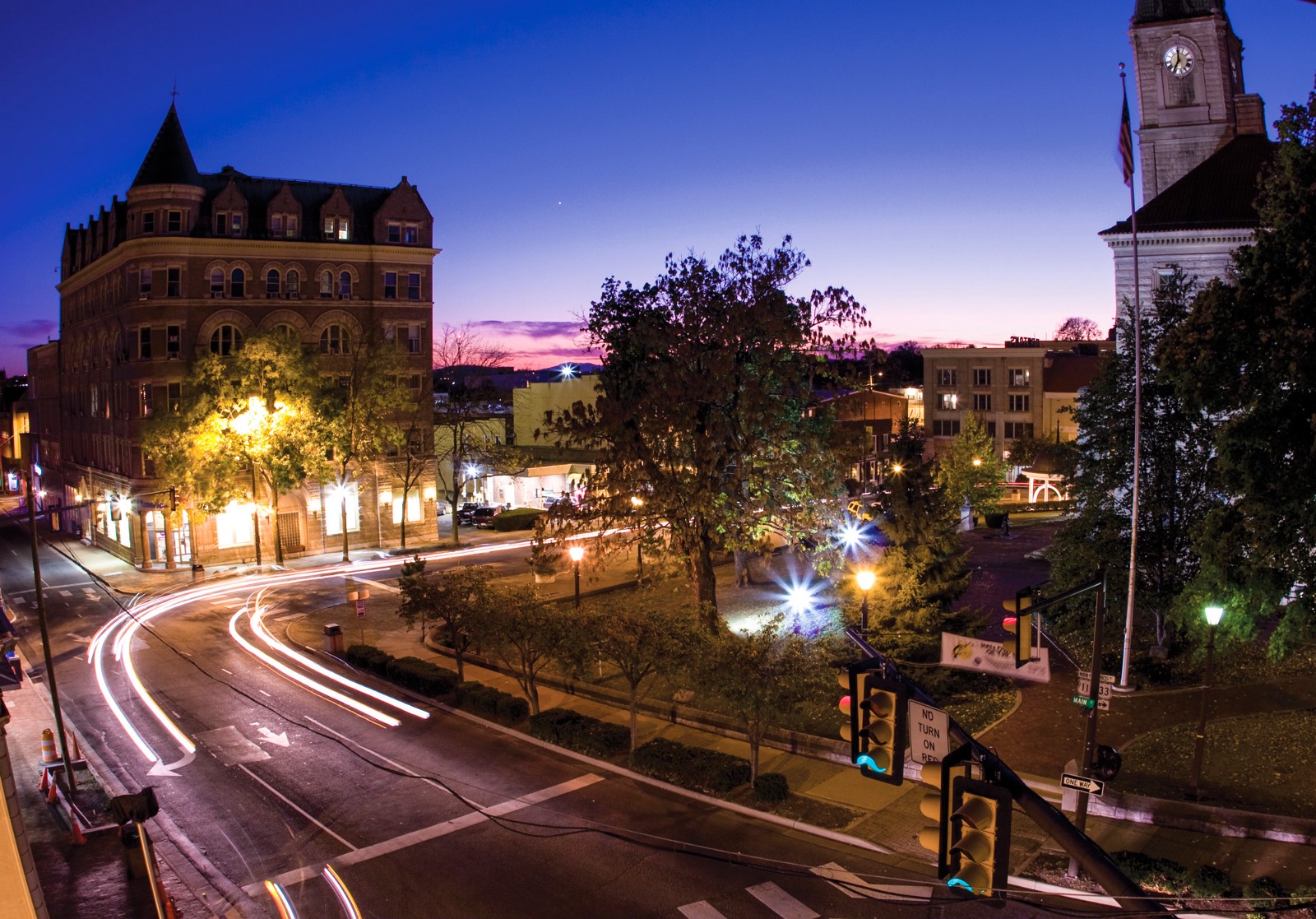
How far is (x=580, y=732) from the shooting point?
78.0 ft

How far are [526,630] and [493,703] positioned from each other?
2.56 meters

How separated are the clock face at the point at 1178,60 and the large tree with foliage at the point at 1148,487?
21844 mm

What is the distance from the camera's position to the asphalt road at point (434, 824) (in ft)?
53.4

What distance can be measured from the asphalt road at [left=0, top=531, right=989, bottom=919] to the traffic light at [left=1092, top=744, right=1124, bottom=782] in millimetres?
3525

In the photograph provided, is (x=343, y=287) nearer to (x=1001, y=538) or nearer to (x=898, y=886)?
(x=1001, y=538)

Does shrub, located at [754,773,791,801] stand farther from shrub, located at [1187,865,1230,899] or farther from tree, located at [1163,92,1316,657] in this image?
tree, located at [1163,92,1316,657]

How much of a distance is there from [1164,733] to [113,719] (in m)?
27.3

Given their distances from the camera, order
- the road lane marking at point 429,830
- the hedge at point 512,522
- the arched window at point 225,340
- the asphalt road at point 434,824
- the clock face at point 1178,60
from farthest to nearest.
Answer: the hedge at point 512,522, the arched window at point 225,340, the clock face at point 1178,60, the road lane marking at point 429,830, the asphalt road at point 434,824

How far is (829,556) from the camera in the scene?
29875 mm

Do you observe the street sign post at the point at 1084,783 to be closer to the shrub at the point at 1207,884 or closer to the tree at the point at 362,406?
the shrub at the point at 1207,884

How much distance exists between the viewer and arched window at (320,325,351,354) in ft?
184

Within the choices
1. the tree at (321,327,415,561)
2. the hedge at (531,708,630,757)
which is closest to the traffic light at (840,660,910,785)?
the hedge at (531,708,630,757)

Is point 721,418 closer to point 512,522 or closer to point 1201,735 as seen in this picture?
point 1201,735

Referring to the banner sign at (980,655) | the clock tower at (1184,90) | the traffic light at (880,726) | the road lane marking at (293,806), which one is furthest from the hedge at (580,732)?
the clock tower at (1184,90)
